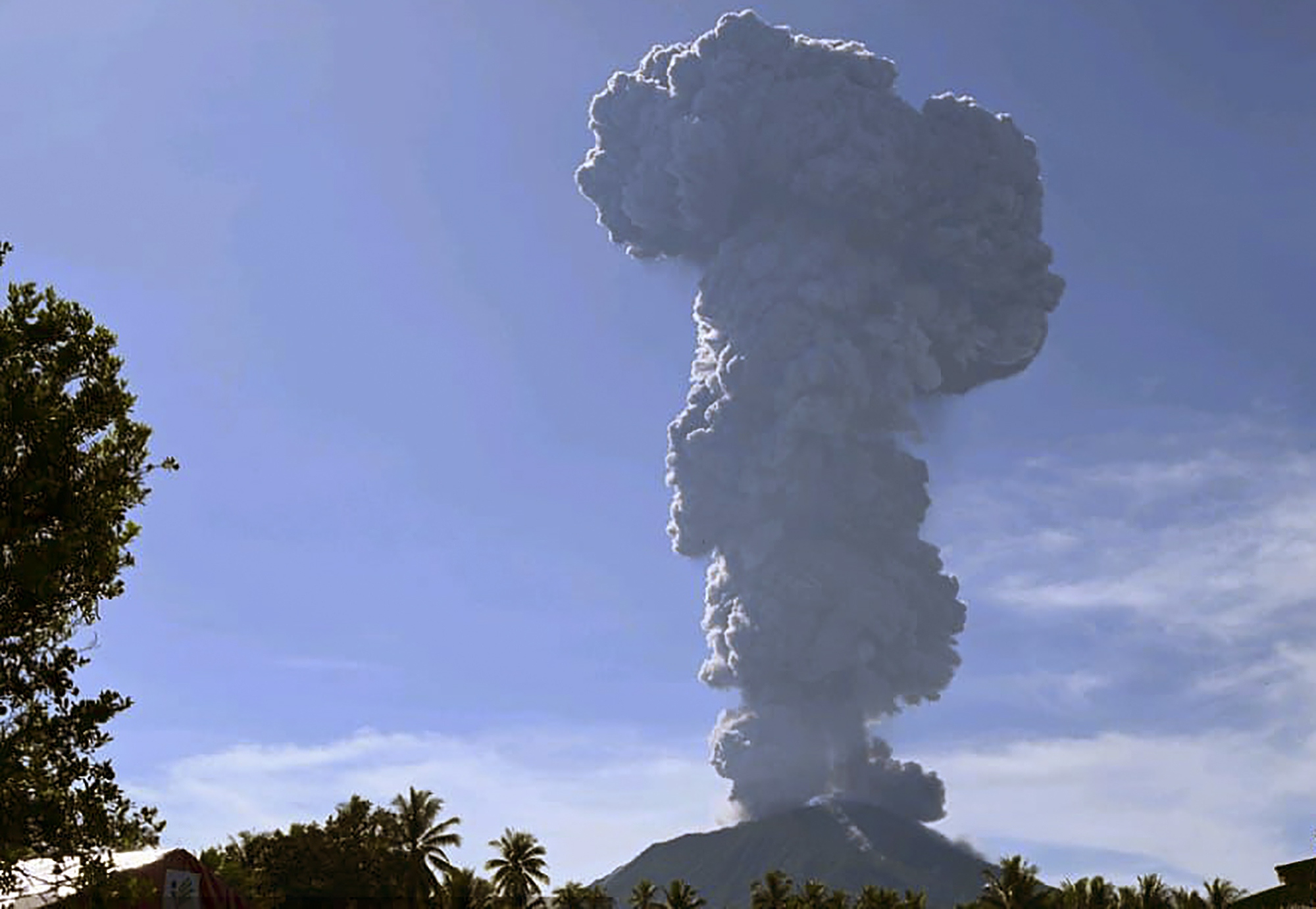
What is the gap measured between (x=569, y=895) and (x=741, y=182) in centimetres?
10583

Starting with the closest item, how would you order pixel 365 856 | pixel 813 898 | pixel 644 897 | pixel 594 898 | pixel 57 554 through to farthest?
pixel 57 554 → pixel 365 856 → pixel 813 898 → pixel 594 898 → pixel 644 897

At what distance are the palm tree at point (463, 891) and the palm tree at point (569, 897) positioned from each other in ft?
50.7

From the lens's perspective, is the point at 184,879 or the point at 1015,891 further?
the point at 1015,891

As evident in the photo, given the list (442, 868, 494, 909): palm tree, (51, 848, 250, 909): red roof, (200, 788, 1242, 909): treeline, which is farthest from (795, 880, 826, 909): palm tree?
(51, 848, 250, 909): red roof

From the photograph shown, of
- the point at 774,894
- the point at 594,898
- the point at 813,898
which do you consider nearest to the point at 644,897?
the point at 594,898

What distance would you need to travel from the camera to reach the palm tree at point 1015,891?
77562 millimetres

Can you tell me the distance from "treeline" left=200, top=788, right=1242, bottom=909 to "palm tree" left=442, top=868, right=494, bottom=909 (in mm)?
69

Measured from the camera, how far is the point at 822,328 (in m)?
155

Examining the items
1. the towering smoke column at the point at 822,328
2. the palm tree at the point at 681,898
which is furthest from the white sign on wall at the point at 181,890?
the towering smoke column at the point at 822,328

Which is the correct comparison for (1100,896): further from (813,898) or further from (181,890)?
(181,890)

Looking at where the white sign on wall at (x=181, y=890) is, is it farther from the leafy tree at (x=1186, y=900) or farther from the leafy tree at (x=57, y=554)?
the leafy tree at (x=1186, y=900)

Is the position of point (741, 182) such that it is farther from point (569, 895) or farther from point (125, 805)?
point (125, 805)

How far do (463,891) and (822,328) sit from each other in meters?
97.1

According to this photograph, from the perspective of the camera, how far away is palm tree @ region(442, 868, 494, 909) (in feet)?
232
